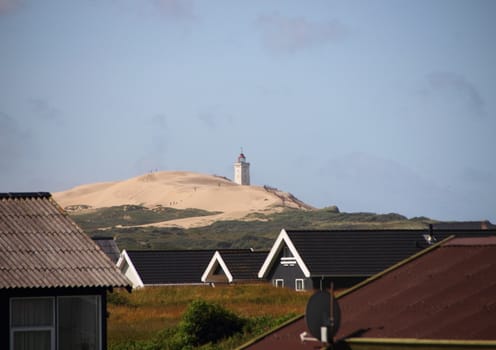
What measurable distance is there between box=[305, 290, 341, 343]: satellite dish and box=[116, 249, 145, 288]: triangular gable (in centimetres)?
5035

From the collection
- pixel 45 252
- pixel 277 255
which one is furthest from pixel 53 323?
pixel 277 255

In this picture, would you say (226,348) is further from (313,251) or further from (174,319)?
(313,251)

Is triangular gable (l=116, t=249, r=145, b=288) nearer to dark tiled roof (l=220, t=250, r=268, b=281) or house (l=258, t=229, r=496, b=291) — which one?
dark tiled roof (l=220, t=250, r=268, b=281)

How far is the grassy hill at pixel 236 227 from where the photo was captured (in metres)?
137

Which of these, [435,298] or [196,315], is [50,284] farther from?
[435,298]

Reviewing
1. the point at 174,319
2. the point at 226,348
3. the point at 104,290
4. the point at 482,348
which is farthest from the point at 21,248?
the point at 174,319

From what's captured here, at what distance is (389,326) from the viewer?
11.4 m

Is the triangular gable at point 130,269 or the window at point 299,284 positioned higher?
the triangular gable at point 130,269

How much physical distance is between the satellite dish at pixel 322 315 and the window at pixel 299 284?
40.9 metres

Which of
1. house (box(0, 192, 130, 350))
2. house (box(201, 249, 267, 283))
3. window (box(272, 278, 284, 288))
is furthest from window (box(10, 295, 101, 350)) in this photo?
house (box(201, 249, 267, 283))

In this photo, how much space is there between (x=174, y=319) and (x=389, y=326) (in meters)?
29.4

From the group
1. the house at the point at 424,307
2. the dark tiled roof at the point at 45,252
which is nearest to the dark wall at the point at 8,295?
the dark tiled roof at the point at 45,252

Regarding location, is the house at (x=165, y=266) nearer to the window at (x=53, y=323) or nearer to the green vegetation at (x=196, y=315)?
the green vegetation at (x=196, y=315)

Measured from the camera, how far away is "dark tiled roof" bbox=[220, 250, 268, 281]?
5876 centimetres
